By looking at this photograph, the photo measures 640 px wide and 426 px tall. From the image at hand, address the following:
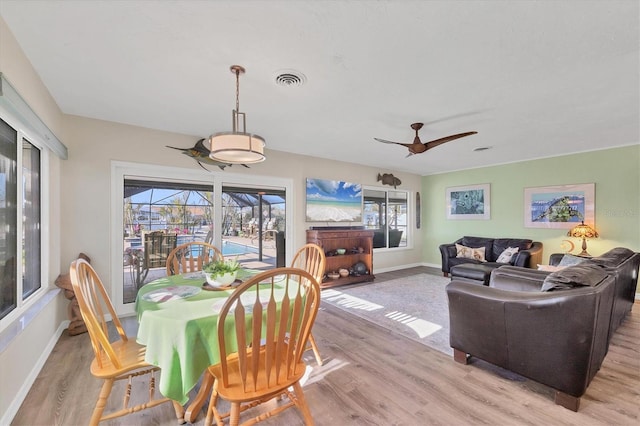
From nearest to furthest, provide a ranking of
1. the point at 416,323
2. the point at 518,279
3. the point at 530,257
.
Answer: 1. the point at 518,279
2. the point at 416,323
3. the point at 530,257

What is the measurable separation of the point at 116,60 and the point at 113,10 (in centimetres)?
61

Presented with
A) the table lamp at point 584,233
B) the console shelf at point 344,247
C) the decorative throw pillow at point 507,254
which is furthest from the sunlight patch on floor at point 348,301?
the table lamp at point 584,233

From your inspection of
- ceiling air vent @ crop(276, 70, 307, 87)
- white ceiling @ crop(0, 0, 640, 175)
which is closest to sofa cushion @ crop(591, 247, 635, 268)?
white ceiling @ crop(0, 0, 640, 175)

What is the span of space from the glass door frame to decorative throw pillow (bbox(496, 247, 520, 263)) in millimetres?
4423

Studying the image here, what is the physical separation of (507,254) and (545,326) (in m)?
3.80

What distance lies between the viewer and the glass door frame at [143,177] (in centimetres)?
342

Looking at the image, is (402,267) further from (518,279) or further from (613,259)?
(518,279)

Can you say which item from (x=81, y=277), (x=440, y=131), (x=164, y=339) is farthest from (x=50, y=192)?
(x=440, y=131)

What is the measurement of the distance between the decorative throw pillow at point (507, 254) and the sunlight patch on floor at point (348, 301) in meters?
2.84

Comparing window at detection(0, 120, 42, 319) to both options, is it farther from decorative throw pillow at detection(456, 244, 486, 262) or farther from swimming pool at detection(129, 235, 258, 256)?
decorative throw pillow at detection(456, 244, 486, 262)

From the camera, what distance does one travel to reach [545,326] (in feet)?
6.21

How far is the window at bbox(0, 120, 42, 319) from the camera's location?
6.30 feet

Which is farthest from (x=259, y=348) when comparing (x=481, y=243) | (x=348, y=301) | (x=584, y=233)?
(x=481, y=243)

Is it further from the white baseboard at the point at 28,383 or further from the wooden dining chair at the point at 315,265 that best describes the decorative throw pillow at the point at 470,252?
the white baseboard at the point at 28,383
